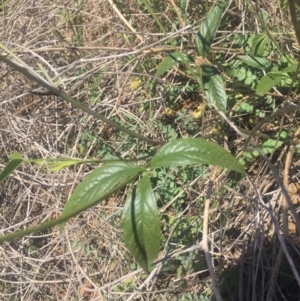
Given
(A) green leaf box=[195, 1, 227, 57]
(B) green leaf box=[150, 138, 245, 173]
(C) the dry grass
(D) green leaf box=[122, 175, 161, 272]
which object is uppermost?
(A) green leaf box=[195, 1, 227, 57]

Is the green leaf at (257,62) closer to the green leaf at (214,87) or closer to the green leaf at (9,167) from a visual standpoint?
the green leaf at (214,87)

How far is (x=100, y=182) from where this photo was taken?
102 centimetres

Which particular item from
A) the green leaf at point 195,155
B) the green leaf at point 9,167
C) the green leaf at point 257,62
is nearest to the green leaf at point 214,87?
the green leaf at point 257,62

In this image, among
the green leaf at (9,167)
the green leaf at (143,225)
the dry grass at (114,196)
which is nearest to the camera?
the green leaf at (9,167)

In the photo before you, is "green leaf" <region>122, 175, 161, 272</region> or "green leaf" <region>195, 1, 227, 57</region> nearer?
"green leaf" <region>122, 175, 161, 272</region>

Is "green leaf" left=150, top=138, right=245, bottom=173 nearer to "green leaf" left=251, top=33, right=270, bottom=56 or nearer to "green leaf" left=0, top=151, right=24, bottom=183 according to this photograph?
"green leaf" left=0, top=151, right=24, bottom=183

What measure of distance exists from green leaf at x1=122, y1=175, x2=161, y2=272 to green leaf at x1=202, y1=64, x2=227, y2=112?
1.46ft

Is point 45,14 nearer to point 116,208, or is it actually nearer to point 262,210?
point 116,208

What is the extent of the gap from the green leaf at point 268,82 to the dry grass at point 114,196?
0.59 ft

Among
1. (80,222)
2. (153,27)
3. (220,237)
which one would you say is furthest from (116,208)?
(153,27)

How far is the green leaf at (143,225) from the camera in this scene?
3.27 feet

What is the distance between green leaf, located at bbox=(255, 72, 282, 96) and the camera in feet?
4.78

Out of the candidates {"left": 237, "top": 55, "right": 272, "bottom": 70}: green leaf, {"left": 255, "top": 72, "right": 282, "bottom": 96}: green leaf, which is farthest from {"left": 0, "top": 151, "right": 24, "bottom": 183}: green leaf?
{"left": 237, "top": 55, "right": 272, "bottom": 70}: green leaf

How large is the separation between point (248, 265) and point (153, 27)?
1.02 m
